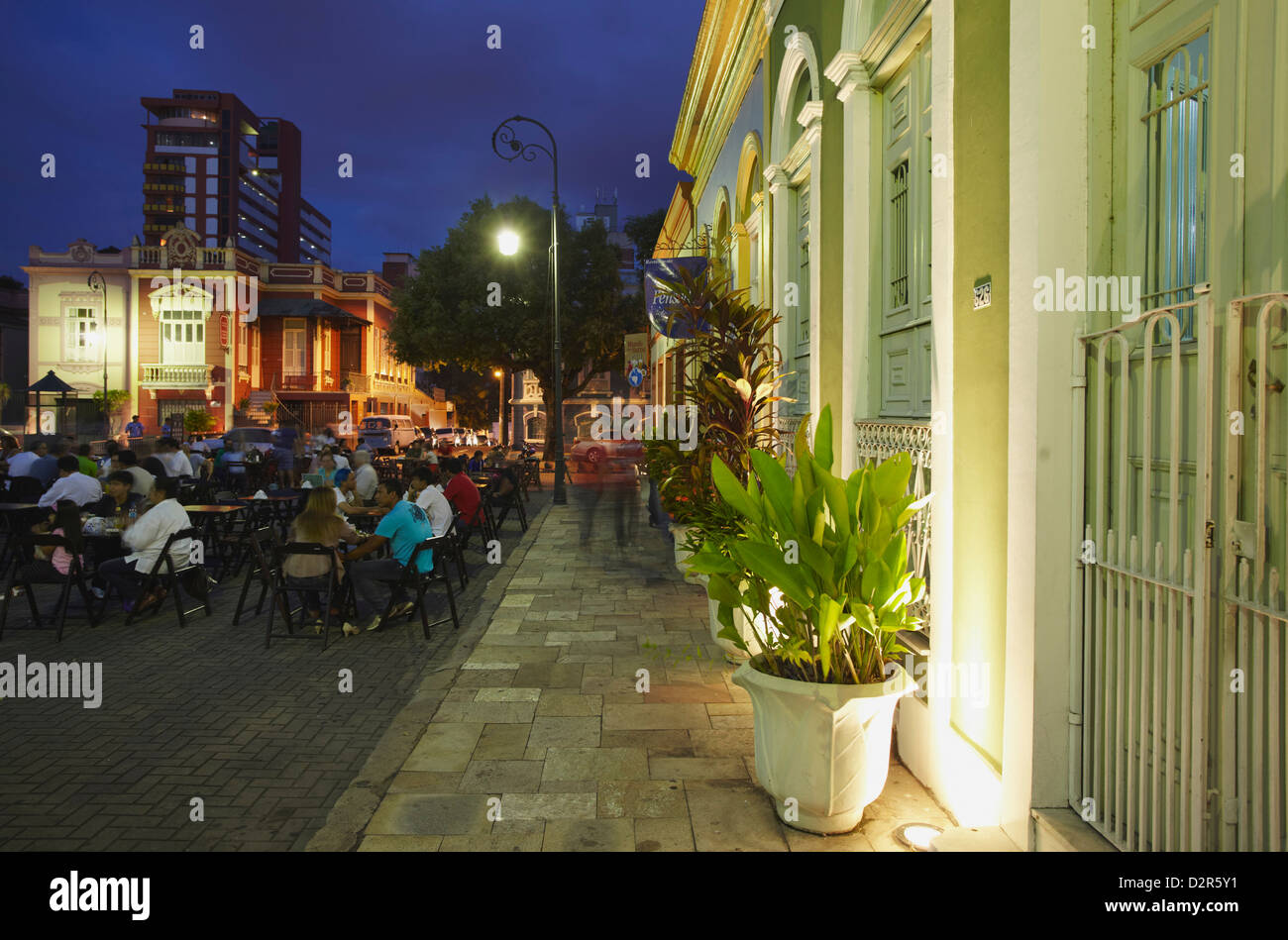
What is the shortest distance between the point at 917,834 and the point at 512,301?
25541mm

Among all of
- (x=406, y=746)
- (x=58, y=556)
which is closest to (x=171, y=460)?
(x=58, y=556)

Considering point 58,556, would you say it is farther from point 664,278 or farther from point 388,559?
point 664,278

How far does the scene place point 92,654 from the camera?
686 cm

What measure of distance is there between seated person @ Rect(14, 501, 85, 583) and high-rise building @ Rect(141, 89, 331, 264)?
95305mm

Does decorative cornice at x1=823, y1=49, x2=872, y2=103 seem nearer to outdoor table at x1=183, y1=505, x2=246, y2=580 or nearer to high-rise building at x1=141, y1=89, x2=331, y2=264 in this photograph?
outdoor table at x1=183, y1=505, x2=246, y2=580

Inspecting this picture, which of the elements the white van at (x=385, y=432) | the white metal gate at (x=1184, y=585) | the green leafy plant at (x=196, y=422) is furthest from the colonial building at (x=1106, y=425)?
the green leafy plant at (x=196, y=422)

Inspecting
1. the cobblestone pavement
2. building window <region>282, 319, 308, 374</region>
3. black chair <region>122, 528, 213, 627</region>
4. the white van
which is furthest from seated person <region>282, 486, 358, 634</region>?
building window <region>282, 319, 308, 374</region>

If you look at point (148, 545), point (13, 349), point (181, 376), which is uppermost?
point (13, 349)

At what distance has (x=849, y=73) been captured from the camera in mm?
5527

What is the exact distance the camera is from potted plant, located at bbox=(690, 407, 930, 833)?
355cm

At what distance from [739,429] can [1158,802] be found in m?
4.81

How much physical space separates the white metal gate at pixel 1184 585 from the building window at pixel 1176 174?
14 centimetres
